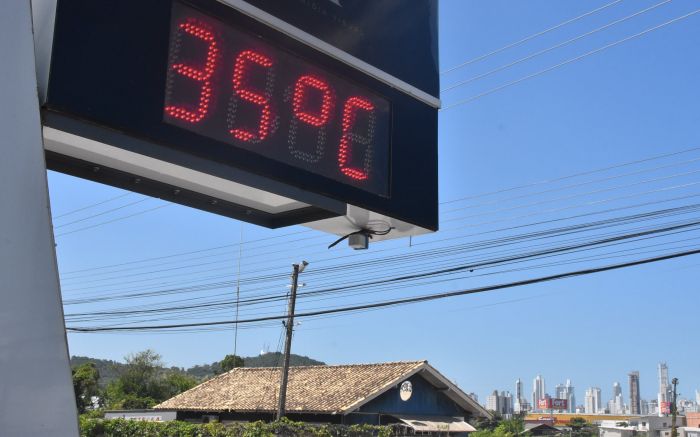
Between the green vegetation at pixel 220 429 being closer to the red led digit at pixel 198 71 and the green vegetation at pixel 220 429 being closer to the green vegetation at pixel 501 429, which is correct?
the green vegetation at pixel 501 429

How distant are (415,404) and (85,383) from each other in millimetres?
28219

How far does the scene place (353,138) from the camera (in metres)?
4.01

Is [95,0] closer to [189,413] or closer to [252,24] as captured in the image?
[252,24]

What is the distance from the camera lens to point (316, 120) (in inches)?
151

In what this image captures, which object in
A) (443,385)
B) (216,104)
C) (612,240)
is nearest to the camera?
(216,104)

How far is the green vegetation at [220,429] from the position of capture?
25609 mm

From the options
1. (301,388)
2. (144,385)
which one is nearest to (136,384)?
(144,385)

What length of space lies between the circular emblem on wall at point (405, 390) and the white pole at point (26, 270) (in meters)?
28.9

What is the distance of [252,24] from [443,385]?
30.4 metres

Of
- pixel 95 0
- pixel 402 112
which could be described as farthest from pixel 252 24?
pixel 402 112

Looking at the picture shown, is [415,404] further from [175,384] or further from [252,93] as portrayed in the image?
[175,384]

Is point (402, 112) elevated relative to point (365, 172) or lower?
elevated

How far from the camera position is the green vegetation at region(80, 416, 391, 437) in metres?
25.6

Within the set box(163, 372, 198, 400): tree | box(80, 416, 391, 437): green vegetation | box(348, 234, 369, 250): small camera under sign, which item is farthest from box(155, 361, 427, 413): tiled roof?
box(348, 234, 369, 250): small camera under sign
